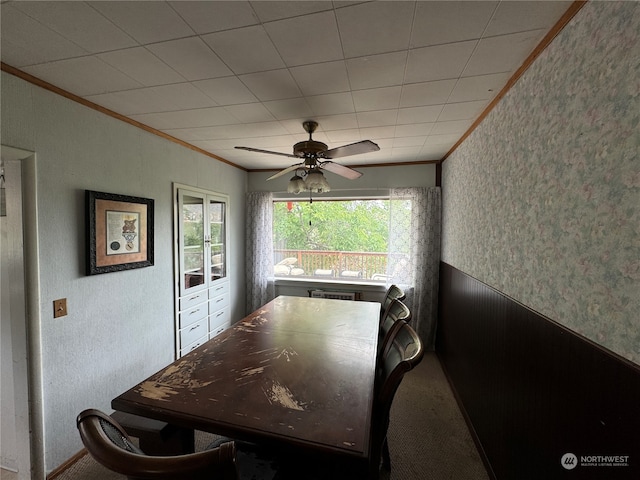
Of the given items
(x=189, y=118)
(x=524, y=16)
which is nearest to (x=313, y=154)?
(x=189, y=118)

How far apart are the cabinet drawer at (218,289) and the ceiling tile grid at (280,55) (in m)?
2.00

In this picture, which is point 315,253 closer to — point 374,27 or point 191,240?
point 191,240

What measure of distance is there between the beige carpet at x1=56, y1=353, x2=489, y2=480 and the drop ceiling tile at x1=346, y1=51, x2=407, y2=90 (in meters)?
2.47

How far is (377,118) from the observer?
2.18 meters

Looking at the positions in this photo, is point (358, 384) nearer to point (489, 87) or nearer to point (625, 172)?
point (625, 172)

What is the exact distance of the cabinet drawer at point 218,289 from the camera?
11.2 ft

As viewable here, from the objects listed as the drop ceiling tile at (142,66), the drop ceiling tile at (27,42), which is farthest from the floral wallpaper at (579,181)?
the drop ceiling tile at (27,42)

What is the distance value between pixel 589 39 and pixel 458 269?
1.99m

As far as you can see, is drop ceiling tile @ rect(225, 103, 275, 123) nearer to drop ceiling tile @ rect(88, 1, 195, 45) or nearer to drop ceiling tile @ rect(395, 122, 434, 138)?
drop ceiling tile @ rect(88, 1, 195, 45)

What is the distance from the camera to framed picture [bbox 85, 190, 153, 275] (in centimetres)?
194

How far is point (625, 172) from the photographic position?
827 mm

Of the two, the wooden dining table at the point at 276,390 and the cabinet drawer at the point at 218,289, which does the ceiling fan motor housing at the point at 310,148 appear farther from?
the cabinet drawer at the point at 218,289

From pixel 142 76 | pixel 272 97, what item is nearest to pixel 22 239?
pixel 142 76

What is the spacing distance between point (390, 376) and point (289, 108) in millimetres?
1873
